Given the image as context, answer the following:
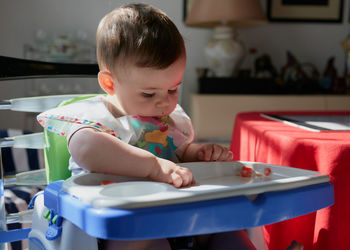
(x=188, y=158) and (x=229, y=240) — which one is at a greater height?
(x=188, y=158)

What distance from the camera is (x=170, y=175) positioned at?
0.62 meters

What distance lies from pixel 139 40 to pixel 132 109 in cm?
13

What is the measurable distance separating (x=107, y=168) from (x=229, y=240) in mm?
246

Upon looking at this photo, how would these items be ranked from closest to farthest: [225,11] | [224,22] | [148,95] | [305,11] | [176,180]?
[176,180] < [148,95] < [225,11] < [224,22] < [305,11]

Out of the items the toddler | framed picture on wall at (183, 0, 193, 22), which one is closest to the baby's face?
the toddler

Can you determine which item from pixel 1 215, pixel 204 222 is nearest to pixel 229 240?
pixel 204 222

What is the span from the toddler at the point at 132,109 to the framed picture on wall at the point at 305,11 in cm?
232

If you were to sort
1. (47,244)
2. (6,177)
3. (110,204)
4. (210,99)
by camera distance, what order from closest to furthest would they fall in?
(110,204)
(47,244)
(6,177)
(210,99)

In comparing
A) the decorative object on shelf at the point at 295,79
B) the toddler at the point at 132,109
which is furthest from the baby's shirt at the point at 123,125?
the decorative object on shelf at the point at 295,79

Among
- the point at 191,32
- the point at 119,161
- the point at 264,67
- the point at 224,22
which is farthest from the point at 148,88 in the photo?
the point at 191,32

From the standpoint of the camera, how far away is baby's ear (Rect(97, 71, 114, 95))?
739mm

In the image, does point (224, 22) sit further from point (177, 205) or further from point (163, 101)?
point (177, 205)

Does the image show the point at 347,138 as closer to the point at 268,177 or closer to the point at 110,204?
the point at 268,177

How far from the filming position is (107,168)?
2.05 ft
